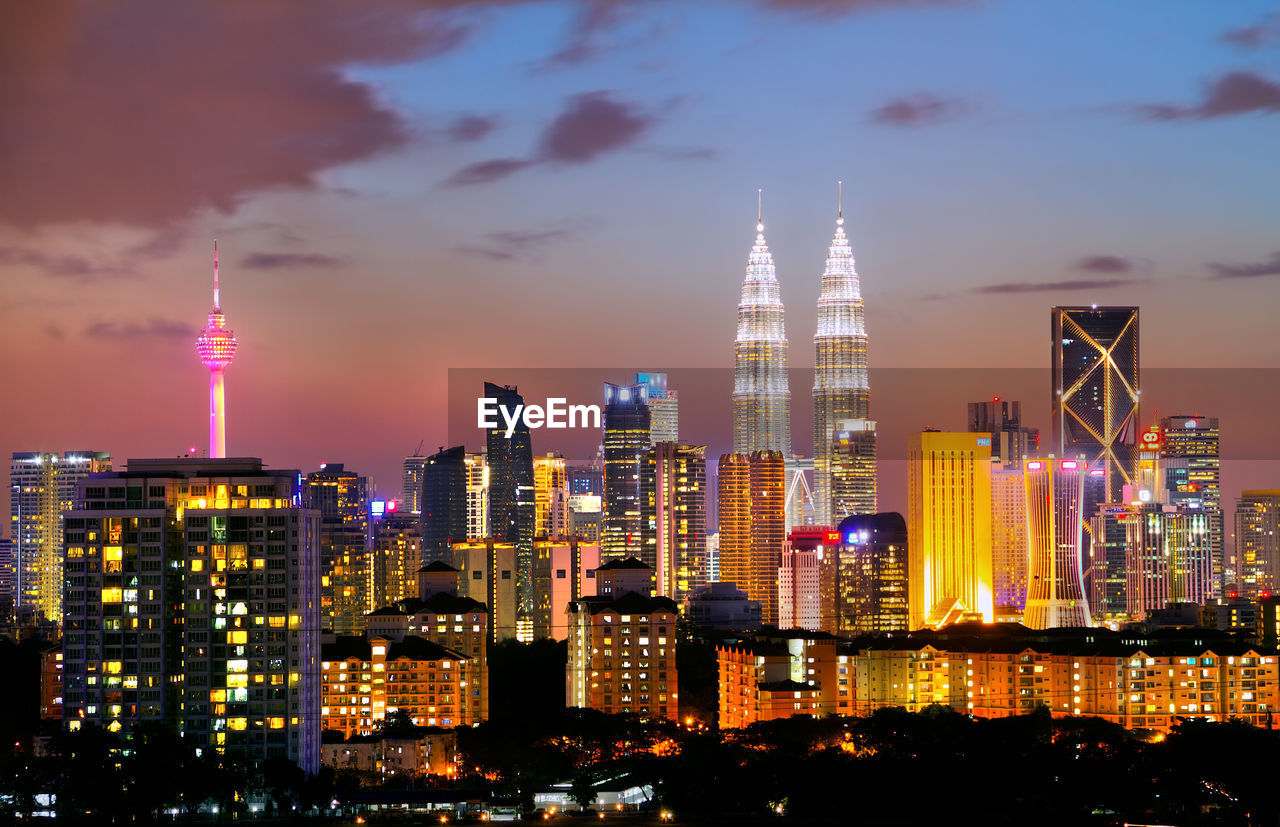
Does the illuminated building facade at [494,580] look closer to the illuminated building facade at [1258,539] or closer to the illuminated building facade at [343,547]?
the illuminated building facade at [343,547]

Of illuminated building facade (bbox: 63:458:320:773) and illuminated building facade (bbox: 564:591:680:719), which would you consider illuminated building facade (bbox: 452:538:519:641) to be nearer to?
illuminated building facade (bbox: 564:591:680:719)

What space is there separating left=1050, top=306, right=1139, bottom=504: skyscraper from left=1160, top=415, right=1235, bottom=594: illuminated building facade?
1311 millimetres

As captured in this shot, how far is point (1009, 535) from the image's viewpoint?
68625 mm

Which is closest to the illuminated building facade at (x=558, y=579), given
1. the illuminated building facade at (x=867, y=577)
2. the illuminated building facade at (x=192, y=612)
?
the illuminated building facade at (x=867, y=577)

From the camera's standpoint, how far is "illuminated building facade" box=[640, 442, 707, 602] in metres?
63.1

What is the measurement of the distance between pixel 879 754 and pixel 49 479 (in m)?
35.2

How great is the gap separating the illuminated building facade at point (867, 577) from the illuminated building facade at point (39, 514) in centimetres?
2122

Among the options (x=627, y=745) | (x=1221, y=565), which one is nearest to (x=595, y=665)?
(x=627, y=745)

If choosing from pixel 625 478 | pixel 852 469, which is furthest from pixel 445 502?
pixel 852 469

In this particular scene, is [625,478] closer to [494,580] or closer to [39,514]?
[494,580]

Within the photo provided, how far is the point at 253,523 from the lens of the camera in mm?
26500

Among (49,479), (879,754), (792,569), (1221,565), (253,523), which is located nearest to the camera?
(253,523)

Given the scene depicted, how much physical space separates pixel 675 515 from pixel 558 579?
481 inches

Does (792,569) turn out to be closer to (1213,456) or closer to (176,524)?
(1213,456)
